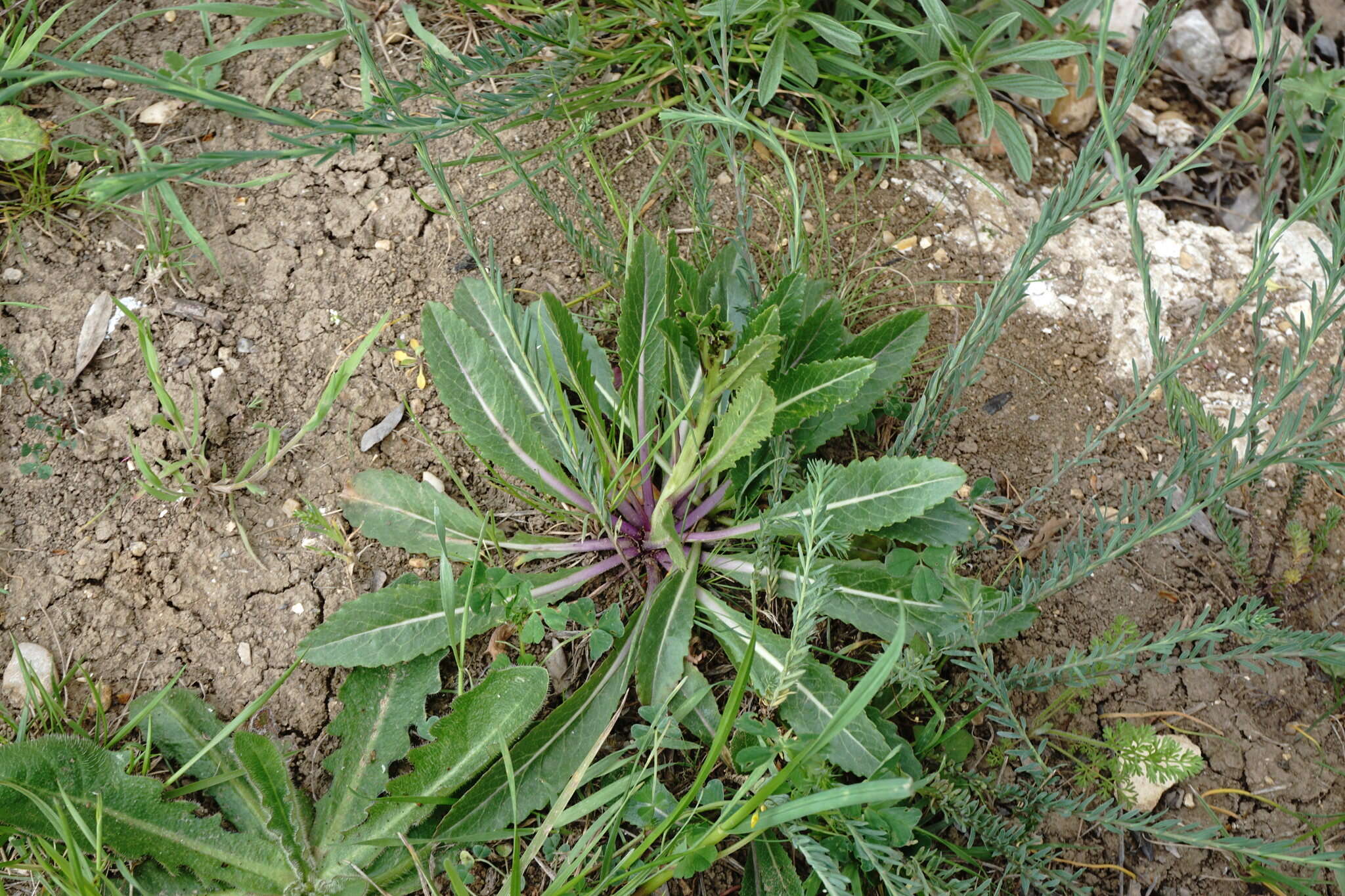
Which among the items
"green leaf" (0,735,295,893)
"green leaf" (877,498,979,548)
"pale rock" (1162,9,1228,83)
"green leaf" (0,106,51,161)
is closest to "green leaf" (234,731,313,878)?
"green leaf" (0,735,295,893)

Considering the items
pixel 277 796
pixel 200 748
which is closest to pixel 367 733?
pixel 277 796

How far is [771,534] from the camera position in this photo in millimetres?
1831

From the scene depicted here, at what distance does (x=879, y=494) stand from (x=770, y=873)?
0.76 metres

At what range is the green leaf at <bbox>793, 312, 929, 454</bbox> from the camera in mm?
1974

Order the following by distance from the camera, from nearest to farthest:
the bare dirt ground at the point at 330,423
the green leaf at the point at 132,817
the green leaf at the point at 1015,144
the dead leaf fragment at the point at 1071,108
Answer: the green leaf at the point at 132,817 → the bare dirt ground at the point at 330,423 → the green leaf at the point at 1015,144 → the dead leaf fragment at the point at 1071,108

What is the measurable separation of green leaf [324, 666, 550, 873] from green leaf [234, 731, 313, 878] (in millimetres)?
59

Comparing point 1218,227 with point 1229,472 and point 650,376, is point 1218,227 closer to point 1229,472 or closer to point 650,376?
point 1229,472

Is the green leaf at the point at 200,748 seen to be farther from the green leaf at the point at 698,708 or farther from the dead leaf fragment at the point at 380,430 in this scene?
the green leaf at the point at 698,708

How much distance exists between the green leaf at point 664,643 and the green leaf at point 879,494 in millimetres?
253

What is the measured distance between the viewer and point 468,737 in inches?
69.6

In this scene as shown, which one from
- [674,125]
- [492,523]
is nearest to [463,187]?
[674,125]

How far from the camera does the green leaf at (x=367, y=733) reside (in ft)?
5.82

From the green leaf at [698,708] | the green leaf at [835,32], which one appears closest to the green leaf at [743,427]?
the green leaf at [698,708]

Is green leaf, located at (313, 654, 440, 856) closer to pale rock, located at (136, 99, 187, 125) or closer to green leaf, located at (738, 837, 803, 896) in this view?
green leaf, located at (738, 837, 803, 896)
